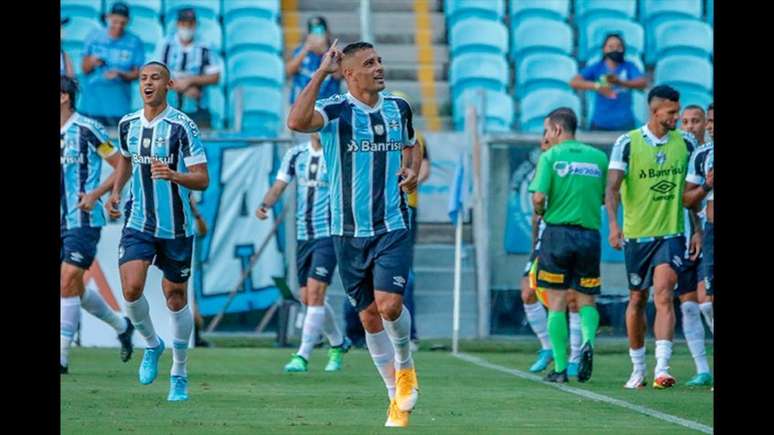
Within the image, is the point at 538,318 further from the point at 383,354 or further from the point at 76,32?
the point at 76,32

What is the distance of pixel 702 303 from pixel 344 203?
5.59 metres

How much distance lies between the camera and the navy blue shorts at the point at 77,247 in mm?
14188

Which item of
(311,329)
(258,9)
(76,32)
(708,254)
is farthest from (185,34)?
(708,254)

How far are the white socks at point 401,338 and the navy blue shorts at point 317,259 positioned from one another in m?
5.47

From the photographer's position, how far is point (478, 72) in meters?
22.9

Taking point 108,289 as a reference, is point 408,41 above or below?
above

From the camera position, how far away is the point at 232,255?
19.3 metres

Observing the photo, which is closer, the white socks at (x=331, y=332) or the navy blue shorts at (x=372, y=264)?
the navy blue shorts at (x=372, y=264)

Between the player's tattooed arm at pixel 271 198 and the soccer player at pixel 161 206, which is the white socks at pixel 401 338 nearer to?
the soccer player at pixel 161 206

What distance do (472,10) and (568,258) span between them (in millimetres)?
10834

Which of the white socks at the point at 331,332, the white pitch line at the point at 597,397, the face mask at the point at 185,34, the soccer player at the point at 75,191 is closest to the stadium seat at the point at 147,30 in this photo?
the face mask at the point at 185,34
